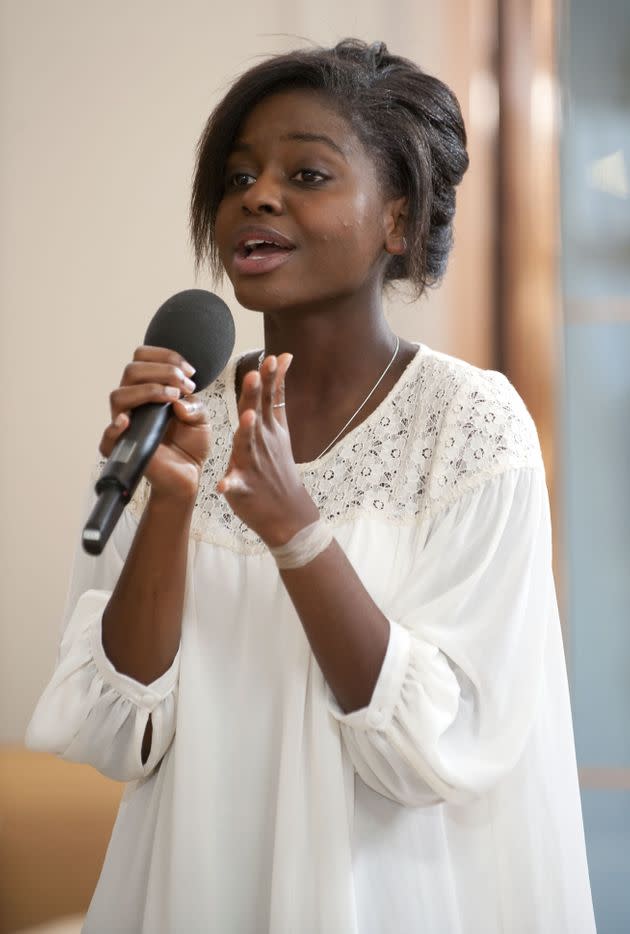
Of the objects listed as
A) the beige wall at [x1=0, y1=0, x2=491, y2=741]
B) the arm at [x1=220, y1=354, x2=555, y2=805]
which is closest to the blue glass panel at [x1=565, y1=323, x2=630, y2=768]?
the beige wall at [x1=0, y1=0, x2=491, y2=741]

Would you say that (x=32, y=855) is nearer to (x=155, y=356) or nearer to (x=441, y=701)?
(x=441, y=701)

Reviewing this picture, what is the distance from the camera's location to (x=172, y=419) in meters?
1.09

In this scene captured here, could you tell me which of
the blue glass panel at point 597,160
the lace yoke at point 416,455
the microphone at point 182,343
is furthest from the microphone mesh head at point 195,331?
the blue glass panel at point 597,160

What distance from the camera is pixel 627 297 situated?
2.29 metres

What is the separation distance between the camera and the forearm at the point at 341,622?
1.06 meters

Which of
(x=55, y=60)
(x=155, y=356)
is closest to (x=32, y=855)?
(x=155, y=356)

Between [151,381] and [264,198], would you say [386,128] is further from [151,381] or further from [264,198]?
[151,381]

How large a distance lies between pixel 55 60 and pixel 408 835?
1.85 metres

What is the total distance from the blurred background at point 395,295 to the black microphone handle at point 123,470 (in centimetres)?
139

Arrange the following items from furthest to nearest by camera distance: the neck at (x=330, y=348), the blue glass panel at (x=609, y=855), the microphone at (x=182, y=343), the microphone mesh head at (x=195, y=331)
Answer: the blue glass panel at (x=609, y=855)
the neck at (x=330, y=348)
the microphone mesh head at (x=195, y=331)
the microphone at (x=182, y=343)

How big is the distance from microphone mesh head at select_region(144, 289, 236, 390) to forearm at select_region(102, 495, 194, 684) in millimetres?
163

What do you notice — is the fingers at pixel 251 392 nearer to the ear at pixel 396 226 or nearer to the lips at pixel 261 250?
the lips at pixel 261 250

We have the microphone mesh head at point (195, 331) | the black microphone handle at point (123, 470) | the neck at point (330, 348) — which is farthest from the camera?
the neck at point (330, 348)

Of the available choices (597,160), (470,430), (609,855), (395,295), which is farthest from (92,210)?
(609,855)
